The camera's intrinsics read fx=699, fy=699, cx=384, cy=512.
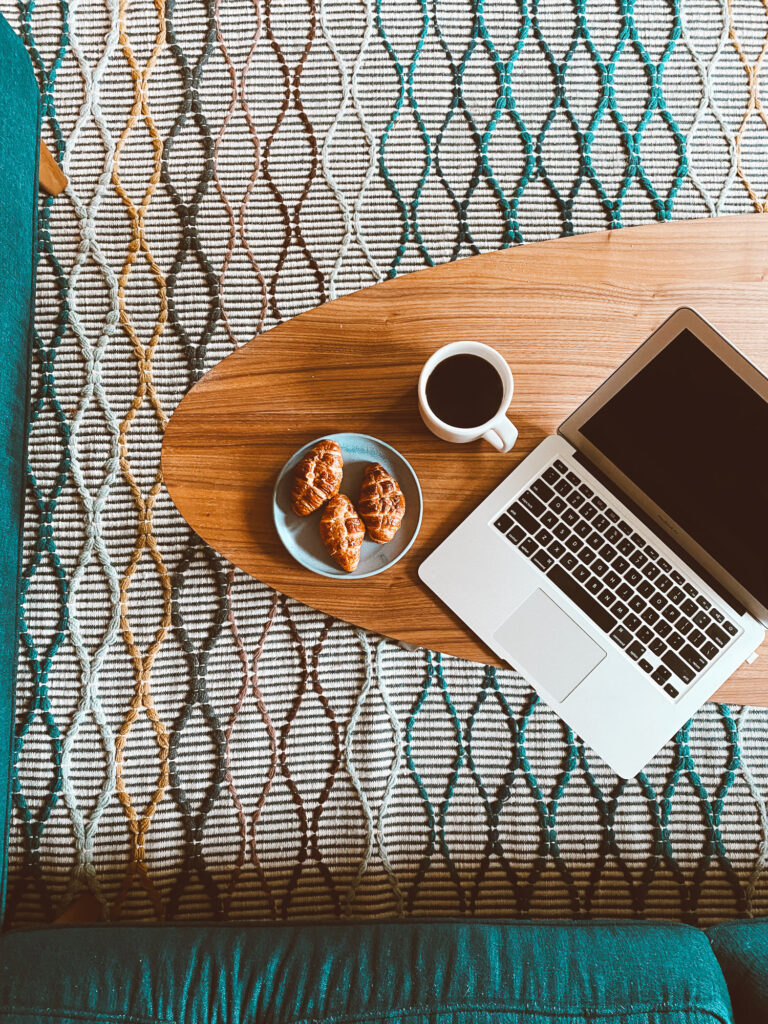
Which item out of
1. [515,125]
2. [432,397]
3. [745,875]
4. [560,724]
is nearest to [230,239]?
[515,125]

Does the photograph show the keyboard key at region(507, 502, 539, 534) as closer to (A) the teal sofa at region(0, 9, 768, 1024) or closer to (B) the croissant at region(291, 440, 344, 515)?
(B) the croissant at region(291, 440, 344, 515)

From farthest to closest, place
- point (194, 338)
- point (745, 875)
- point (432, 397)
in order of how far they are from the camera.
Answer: point (194, 338) < point (745, 875) < point (432, 397)

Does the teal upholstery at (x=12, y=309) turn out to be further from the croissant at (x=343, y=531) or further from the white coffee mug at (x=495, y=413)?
the white coffee mug at (x=495, y=413)

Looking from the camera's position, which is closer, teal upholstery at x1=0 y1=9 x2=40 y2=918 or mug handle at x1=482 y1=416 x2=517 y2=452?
mug handle at x1=482 y1=416 x2=517 y2=452

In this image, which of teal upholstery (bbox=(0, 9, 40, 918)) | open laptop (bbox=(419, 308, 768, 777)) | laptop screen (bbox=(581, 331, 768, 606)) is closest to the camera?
laptop screen (bbox=(581, 331, 768, 606))

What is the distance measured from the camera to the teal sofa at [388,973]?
761 millimetres

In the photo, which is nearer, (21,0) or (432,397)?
(432,397)

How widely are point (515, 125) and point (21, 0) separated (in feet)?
3.15

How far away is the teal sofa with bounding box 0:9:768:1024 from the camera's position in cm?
76

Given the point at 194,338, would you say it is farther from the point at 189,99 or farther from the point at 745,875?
the point at 745,875

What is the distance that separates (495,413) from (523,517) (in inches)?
5.1

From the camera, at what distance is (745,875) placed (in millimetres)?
1126

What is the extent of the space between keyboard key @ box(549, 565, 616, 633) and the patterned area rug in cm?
38

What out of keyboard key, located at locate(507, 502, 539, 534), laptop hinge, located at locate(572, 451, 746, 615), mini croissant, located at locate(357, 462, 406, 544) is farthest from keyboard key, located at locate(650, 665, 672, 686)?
mini croissant, located at locate(357, 462, 406, 544)
